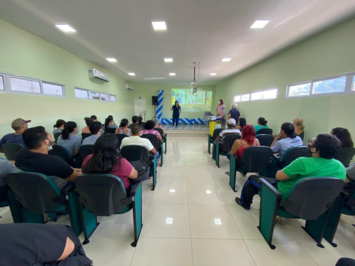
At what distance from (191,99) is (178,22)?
8.13m

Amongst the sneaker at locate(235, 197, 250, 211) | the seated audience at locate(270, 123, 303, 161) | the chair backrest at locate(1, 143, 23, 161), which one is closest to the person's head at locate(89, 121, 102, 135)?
the chair backrest at locate(1, 143, 23, 161)

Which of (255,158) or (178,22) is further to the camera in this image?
(178,22)

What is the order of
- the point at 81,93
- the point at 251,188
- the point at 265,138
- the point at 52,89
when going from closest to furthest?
the point at 251,188, the point at 265,138, the point at 52,89, the point at 81,93

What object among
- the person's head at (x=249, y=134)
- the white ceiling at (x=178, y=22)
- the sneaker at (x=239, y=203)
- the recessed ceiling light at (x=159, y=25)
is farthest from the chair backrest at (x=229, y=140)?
the recessed ceiling light at (x=159, y=25)

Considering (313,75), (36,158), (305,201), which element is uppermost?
(313,75)

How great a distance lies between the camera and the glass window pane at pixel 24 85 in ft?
10.5

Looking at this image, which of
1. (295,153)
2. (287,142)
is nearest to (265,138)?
(287,142)

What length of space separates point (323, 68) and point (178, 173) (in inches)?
156

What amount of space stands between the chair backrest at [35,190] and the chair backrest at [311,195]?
2.25 m

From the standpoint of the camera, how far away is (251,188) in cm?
207

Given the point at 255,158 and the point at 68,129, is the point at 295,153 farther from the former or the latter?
the point at 68,129

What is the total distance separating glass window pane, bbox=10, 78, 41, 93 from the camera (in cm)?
320

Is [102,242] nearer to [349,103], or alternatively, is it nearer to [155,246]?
[155,246]

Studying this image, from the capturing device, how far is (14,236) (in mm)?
554
